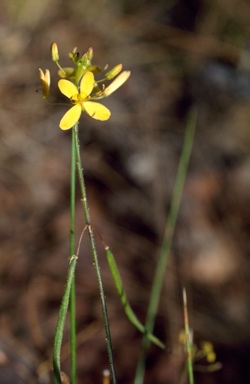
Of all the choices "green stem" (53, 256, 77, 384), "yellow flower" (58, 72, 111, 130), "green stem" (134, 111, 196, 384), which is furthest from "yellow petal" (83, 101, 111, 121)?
"green stem" (134, 111, 196, 384)

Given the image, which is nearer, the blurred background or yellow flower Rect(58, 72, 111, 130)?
yellow flower Rect(58, 72, 111, 130)

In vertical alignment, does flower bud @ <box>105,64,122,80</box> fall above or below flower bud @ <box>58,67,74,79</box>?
above

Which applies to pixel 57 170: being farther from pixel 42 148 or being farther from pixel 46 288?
pixel 46 288

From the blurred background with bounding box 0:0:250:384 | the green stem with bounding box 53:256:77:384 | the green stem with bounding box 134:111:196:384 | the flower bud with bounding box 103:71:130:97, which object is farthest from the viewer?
the blurred background with bounding box 0:0:250:384

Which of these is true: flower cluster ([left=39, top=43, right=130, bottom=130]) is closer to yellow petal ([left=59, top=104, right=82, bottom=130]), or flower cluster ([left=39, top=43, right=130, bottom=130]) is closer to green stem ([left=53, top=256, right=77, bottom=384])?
yellow petal ([left=59, top=104, right=82, bottom=130])

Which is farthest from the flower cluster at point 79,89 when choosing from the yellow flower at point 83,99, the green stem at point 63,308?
the green stem at point 63,308

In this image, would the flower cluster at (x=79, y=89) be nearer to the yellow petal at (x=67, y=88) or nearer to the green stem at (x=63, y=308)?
the yellow petal at (x=67, y=88)

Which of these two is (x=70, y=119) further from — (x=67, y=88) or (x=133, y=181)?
(x=133, y=181)
